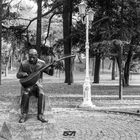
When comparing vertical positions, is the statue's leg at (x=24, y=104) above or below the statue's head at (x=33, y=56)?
below

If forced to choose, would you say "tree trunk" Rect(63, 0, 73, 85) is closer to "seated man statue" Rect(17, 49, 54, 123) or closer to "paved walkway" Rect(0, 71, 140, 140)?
"paved walkway" Rect(0, 71, 140, 140)

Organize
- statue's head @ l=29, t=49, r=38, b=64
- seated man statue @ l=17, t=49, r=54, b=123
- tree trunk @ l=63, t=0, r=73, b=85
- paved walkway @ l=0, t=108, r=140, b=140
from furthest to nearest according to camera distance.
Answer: tree trunk @ l=63, t=0, r=73, b=85
statue's head @ l=29, t=49, r=38, b=64
seated man statue @ l=17, t=49, r=54, b=123
paved walkway @ l=0, t=108, r=140, b=140

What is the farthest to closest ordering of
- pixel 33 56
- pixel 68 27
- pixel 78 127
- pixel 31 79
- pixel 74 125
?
pixel 68 27, pixel 74 125, pixel 78 127, pixel 33 56, pixel 31 79

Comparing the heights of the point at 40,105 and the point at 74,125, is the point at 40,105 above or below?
above

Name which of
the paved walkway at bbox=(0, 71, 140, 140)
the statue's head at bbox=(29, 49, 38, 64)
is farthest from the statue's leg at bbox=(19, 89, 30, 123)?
the statue's head at bbox=(29, 49, 38, 64)

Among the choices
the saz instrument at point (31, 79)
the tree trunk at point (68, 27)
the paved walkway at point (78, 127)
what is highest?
the tree trunk at point (68, 27)

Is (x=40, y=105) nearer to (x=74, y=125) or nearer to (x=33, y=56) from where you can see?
(x=33, y=56)

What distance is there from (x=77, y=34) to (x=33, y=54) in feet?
52.4

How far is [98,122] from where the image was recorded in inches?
372

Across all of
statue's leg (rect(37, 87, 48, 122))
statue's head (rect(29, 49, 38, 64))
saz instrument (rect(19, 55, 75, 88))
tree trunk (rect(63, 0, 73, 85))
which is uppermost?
tree trunk (rect(63, 0, 73, 85))

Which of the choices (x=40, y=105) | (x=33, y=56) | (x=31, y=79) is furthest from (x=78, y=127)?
(x=33, y=56)

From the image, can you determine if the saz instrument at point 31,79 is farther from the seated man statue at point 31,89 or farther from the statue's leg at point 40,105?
the statue's leg at point 40,105

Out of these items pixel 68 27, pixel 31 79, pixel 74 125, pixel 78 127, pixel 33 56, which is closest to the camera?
pixel 31 79

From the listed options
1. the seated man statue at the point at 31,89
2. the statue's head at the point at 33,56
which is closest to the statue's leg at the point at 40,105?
the seated man statue at the point at 31,89
